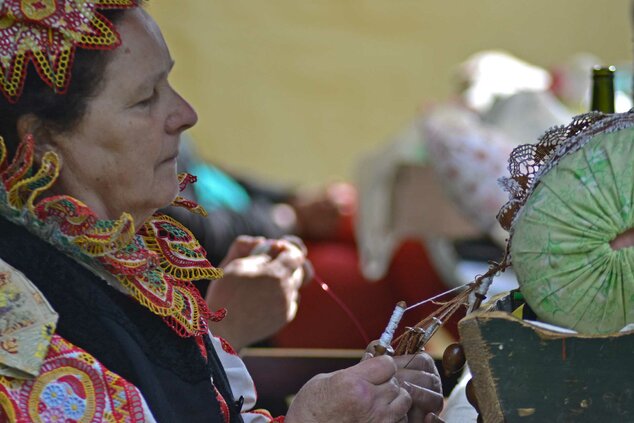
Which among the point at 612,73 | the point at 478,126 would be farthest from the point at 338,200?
the point at 612,73

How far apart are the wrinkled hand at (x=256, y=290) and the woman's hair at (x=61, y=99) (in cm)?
60

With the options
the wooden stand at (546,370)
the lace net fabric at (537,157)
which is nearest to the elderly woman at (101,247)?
the wooden stand at (546,370)

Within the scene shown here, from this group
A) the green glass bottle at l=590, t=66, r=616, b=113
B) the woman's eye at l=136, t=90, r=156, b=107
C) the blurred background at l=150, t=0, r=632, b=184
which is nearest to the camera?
the woman's eye at l=136, t=90, r=156, b=107

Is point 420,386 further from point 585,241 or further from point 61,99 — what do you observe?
point 61,99

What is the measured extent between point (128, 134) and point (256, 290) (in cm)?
58

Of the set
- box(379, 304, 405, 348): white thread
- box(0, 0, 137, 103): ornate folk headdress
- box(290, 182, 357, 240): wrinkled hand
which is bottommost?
box(290, 182, 357, 240): wrinkled hand

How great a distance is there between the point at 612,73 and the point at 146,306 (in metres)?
0.91

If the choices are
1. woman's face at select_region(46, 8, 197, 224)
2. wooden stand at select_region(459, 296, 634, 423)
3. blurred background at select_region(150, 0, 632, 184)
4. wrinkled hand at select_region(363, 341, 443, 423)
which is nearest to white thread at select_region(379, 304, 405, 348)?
wrinkled hand at select_region(363, 341, 443, 423)

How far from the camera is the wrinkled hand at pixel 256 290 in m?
1.96

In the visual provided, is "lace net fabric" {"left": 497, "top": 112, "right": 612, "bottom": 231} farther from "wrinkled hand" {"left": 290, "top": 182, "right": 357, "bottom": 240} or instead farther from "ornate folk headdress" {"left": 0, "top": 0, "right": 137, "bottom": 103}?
"wrinkled hand" {"left": 290, "top": 182, "right": 357, "bottom": 240}

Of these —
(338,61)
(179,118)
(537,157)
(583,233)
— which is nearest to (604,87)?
(537,157)

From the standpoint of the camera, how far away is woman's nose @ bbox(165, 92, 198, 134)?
5.01 ft

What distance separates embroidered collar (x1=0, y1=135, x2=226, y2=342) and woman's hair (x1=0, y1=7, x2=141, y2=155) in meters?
0.04

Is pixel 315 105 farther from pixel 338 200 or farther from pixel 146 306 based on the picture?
pixel 146 306
